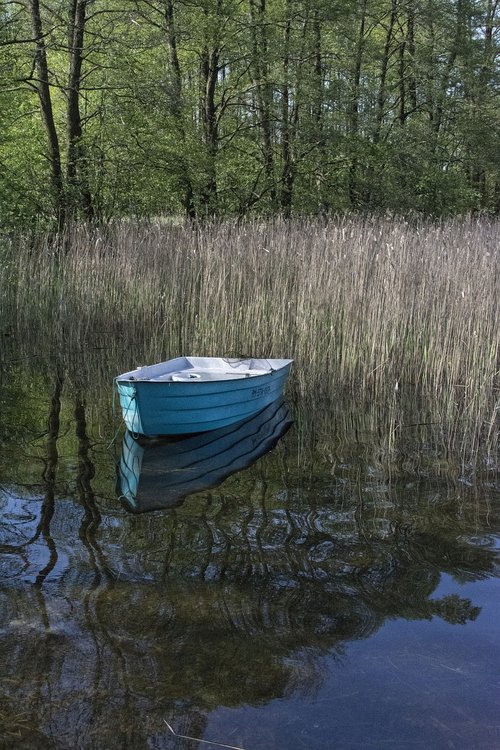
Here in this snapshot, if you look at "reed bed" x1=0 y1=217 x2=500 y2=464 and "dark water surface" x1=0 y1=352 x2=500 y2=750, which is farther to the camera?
"reed bed" x1=0 y1=217 x2=500 y2=464

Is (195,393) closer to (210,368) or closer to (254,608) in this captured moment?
(210,368)

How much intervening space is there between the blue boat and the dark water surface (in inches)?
19.4

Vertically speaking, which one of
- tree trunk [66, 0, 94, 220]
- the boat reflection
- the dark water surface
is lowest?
the boat reflection

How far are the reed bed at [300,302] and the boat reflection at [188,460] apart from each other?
0.98m

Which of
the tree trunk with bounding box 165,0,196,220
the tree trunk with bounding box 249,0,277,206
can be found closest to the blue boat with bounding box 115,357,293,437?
the tree trunk with bounding box 165,0,196,220

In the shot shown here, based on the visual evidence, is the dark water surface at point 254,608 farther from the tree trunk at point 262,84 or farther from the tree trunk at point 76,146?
the tree trunk at point 262,84

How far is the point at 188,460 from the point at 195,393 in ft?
1.60

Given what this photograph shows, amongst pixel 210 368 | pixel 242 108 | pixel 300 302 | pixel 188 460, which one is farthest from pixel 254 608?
pixel 242 108

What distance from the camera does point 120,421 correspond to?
5.40 meters

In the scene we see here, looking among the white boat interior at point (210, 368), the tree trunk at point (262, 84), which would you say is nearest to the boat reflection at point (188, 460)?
the white boat interior at point (210, 368)

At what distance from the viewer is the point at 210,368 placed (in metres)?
5.78

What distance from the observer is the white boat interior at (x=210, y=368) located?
5.33 metres

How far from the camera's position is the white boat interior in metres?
5.33

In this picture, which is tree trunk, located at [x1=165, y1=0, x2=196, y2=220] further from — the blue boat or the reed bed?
the blue boat
